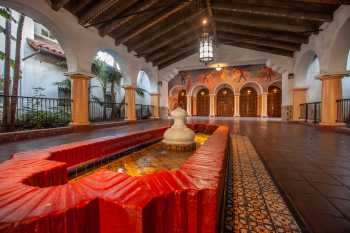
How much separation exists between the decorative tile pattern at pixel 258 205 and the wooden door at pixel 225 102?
15.7 meters

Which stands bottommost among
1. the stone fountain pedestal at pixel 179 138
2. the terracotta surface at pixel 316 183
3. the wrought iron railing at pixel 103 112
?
the terracotta surface at pixel 316 183

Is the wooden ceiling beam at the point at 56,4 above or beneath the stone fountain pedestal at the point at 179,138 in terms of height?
above

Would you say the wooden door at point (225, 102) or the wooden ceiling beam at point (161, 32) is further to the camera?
the wooden door at point (225, 102)

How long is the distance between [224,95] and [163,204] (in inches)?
691

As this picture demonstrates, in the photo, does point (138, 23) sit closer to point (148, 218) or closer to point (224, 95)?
point (148, 218)

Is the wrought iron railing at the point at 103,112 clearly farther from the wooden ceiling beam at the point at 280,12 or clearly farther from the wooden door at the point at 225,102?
the wooden door at the point at 225,102

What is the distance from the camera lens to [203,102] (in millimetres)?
18125

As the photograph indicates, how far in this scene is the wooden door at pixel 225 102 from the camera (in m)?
17.3

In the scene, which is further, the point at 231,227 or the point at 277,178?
the point at 277,178

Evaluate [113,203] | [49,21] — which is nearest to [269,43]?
[49,21]

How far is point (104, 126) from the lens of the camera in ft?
24.1

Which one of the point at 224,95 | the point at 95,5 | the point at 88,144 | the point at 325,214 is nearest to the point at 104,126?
the point at 95,5

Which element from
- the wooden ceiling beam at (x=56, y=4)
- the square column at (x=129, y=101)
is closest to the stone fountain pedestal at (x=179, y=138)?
the wooden ceiling beam at (x=56, y=4)

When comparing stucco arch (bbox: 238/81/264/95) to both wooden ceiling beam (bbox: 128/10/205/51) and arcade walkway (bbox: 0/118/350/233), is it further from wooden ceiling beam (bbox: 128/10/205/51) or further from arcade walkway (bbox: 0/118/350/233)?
arcade walkway (bbox: 0/118/350/233)
